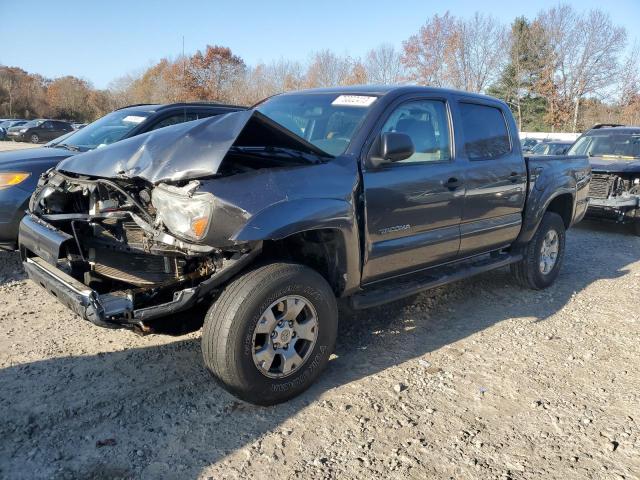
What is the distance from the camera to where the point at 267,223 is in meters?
2.83

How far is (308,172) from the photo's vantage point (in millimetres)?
3170

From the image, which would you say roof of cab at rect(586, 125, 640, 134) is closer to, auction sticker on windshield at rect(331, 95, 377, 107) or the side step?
the side step

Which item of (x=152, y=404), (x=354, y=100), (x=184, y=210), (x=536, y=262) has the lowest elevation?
(x=152, y=404)

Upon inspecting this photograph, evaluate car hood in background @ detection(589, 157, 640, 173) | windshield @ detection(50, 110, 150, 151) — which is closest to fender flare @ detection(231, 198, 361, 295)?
windshield @ detection(50, 110, 150, 151)

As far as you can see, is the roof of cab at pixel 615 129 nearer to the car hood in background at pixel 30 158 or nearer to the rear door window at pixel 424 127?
the rear door window at pixel 424 127

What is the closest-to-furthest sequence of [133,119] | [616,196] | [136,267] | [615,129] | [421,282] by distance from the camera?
Result: [136,267], [421,282], [133,119], [616,196], [615,129]

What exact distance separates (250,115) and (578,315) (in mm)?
3695

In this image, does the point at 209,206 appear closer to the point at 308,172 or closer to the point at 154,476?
the point at 308,172

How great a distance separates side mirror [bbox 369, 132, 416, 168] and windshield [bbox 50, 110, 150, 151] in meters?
3.34

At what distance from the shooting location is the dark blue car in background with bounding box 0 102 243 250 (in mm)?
4680

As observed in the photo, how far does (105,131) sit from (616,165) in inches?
324

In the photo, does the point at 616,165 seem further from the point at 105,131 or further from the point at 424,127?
the point at 105,131

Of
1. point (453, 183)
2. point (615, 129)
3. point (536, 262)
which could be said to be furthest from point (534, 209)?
point (615, 129)

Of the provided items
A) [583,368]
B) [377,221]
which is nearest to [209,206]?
[377,221]
